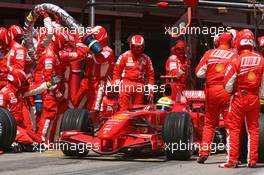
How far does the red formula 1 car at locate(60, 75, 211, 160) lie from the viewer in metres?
9.76

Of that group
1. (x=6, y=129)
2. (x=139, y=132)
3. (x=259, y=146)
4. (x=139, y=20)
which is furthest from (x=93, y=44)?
(x=139, y=20)

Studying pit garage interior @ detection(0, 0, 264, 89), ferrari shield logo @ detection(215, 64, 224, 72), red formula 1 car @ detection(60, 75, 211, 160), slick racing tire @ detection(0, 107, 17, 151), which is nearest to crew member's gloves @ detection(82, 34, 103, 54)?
red formula 1 car @ detection(60, 75, 211, 160)

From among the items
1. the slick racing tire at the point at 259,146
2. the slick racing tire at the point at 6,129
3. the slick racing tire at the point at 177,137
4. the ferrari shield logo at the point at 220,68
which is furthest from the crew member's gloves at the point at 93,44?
the slick racing tire at the point at 259,146

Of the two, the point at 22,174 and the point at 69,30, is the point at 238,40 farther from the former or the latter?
the point at 69,30

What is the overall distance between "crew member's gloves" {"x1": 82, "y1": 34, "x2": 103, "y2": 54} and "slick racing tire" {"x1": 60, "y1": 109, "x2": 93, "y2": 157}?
88.0 inches

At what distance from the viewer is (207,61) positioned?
32.4 ft

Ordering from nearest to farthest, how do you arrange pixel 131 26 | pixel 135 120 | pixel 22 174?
pixel 22 174
pixel 135 120
pixel 131 26

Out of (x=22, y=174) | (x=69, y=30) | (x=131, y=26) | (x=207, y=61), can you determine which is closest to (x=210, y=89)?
(x=207, y=61)

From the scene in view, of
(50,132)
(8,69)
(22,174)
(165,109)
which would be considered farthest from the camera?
(50,132)

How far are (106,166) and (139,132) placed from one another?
1443mm

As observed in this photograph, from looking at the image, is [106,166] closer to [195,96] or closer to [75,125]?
[75,125]

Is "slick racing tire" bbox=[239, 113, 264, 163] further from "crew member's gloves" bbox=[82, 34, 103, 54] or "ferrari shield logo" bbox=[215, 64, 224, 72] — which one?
"crew member's gloves" bbox=[82, 34, 103, 54]

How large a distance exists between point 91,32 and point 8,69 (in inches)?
79.0

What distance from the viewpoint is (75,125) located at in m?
10.5
